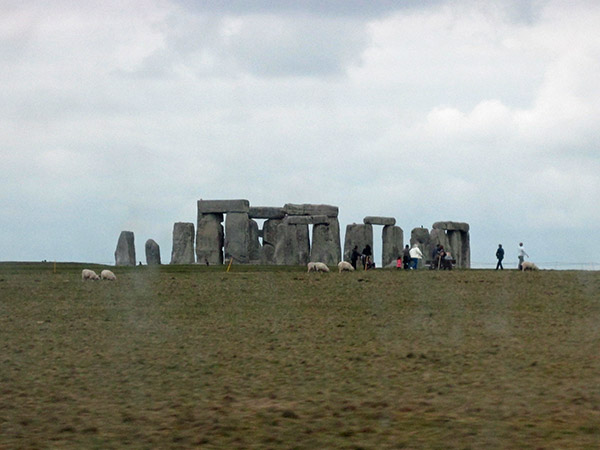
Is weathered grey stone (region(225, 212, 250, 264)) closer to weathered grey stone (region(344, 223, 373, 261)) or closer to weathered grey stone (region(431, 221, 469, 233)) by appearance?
weathered grey stone (region(344, 223, 373, 261))

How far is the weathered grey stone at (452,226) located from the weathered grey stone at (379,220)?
187 cm

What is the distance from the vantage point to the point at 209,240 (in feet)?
130

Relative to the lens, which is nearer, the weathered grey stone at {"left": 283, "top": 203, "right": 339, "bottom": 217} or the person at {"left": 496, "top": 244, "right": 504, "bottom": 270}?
the person at {"left": 496, "top": 244, "right": 504, "bottom": 270}

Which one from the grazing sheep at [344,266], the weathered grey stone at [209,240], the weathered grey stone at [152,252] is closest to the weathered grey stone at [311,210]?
the weathered grey stone at [209,240]

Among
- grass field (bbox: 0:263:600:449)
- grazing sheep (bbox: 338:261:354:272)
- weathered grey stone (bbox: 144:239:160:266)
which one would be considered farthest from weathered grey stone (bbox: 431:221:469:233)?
grass field (bbox: 0:263:600:449)

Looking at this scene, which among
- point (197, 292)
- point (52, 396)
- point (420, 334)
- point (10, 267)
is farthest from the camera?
point (10, 267)

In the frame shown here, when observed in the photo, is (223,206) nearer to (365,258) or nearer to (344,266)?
(365,258)

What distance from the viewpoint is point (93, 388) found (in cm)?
793

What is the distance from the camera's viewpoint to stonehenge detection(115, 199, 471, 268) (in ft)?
129

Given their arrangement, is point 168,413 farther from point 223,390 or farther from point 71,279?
point 71,279

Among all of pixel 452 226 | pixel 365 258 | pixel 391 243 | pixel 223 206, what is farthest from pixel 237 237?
pixel 452 226

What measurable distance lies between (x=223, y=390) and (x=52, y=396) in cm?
137

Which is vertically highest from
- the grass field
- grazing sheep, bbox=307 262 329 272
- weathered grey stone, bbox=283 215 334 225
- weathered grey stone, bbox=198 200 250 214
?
weathered grey stone, bbox=198 200 250 214

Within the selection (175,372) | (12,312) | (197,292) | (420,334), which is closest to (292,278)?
(197,292)
